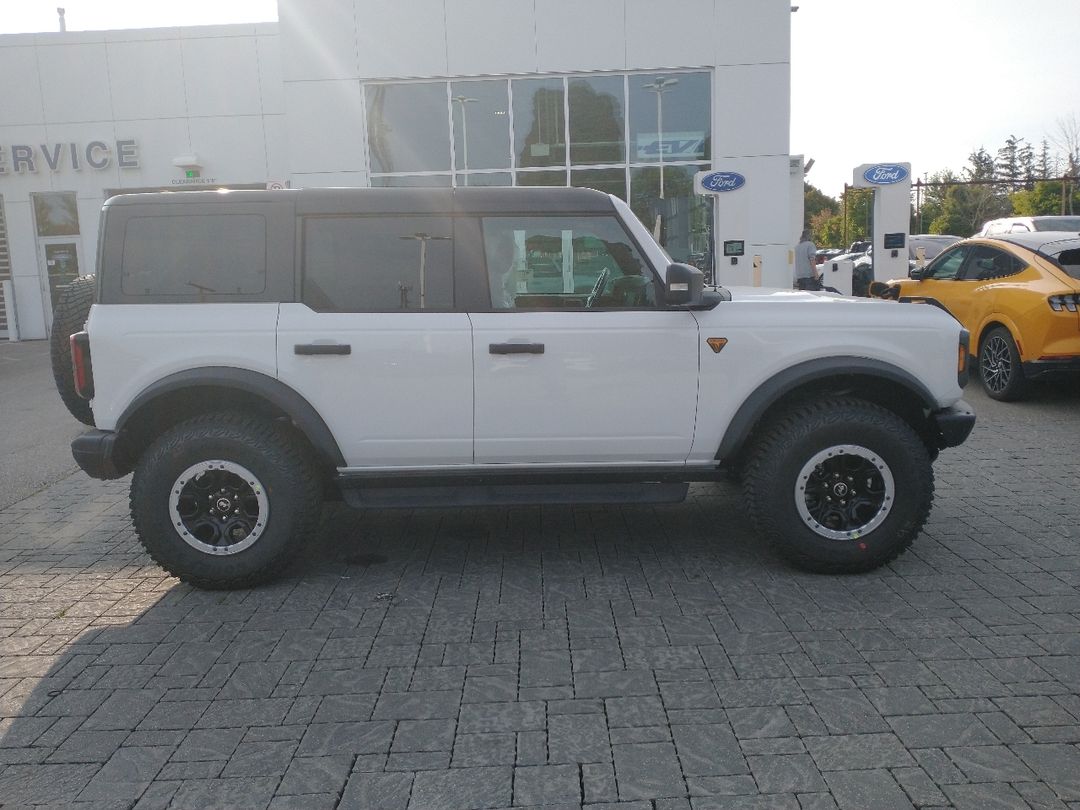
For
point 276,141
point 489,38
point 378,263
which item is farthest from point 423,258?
point 276,141

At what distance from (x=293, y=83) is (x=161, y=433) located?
13.3 meters

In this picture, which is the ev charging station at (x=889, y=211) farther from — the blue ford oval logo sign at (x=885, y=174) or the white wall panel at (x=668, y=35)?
the white wall panel at (x=668, y=35)

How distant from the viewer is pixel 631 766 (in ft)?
9.92

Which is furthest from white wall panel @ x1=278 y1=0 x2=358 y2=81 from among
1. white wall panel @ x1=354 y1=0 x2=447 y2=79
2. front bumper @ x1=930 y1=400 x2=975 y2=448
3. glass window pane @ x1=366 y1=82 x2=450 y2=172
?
front bumper @ x1=930 y1=400 x2=975 y2=448

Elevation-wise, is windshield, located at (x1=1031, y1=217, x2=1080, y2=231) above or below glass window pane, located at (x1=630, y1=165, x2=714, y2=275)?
below

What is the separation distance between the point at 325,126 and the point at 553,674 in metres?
14.9

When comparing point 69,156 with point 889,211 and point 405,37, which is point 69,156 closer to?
point 405,37

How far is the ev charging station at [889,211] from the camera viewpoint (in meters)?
14.6

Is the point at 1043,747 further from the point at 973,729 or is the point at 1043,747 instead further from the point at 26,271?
the point at 26,271

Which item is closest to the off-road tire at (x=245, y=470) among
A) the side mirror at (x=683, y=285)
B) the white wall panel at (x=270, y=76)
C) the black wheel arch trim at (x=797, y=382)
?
the side mirror at (x=683, y=285)

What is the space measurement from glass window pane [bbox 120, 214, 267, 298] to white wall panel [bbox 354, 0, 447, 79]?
1278cm

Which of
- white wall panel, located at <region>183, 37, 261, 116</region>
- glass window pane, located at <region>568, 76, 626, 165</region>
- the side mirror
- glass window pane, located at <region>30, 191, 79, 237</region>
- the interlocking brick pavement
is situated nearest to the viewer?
the interlocking brick pavement

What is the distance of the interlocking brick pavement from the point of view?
296cm

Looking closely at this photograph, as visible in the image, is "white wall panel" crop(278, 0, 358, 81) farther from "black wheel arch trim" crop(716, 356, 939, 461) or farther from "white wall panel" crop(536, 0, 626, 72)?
"black wheel arch trim" crop(716, 356, 939, 461)
